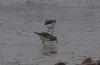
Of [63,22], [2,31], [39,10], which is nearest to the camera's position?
[2,31]

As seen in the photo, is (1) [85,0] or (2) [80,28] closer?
(2) [80,28]

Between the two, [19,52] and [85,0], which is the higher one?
[19,52]

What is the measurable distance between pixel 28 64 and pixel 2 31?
569 cm

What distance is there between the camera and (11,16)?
2366 cm

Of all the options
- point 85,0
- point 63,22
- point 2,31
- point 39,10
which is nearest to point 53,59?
point 2,31

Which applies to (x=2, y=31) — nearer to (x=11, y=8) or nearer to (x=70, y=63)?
(x=70, y=63)

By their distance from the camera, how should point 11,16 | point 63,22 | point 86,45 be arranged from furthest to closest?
1. point 11,16
2. point 63,22
3. point 86,45

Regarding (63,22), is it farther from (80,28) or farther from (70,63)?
(70,63)

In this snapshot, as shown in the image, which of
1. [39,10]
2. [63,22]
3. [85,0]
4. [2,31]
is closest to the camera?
[2,31]

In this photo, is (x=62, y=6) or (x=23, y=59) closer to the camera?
(x=23, y=59)

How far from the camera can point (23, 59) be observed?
46.3ft

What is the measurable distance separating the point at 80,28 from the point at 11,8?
7.72 meters

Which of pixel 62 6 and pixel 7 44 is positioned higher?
pixel 7 44

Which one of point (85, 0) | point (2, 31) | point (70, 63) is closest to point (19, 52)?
point (70, 63)
